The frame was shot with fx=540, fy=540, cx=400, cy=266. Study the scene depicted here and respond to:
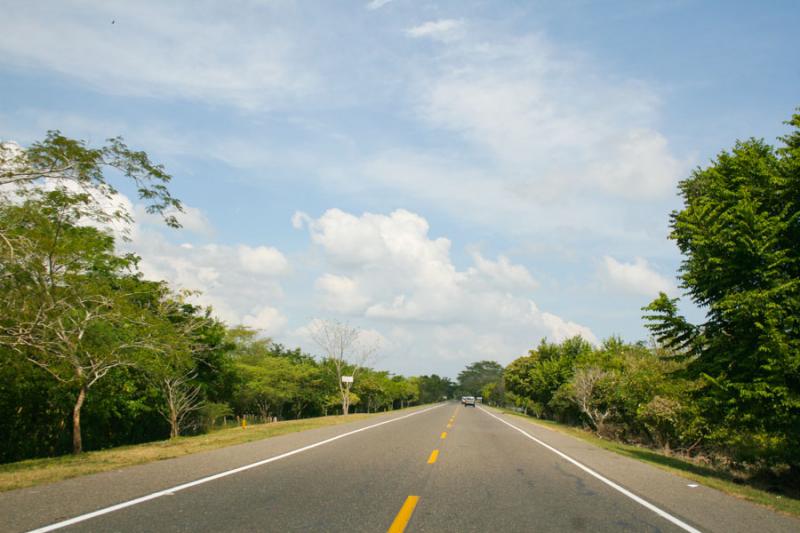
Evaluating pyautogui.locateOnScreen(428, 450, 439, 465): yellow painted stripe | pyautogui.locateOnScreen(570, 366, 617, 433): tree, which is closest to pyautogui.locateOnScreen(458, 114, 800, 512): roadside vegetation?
pyautogui.locateOnScreen(428, 450, 439, 465): yellow painted stripe

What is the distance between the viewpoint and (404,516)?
6371 millimetres

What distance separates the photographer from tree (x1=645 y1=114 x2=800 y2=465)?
1209 cm

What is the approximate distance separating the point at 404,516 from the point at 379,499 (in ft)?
3.32

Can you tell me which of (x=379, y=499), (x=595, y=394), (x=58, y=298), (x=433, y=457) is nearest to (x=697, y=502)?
(x=379, y=499)

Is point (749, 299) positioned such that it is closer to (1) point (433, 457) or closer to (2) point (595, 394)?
(1) point (433, 457)

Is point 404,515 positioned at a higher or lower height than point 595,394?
lower

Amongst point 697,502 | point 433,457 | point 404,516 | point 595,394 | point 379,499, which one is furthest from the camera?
point 595,394

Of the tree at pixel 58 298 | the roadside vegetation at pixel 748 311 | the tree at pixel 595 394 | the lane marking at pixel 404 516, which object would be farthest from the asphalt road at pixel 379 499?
the tree at pixel 595 394

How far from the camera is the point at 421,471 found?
10141 millimetres

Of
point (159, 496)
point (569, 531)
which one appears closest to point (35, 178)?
point (159, 496)

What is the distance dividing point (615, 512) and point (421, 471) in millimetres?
3847

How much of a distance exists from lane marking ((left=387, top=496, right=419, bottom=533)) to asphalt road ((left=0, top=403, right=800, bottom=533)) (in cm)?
2

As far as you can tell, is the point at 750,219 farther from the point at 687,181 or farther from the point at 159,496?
the point at 159,496

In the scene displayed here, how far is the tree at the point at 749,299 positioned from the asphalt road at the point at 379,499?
283 cm
